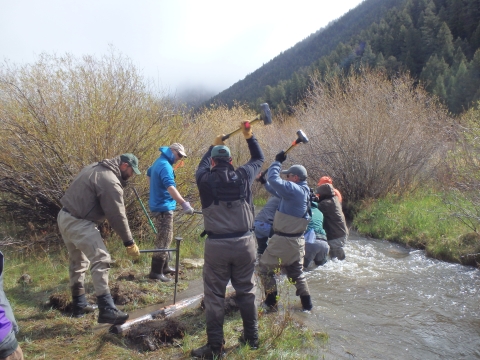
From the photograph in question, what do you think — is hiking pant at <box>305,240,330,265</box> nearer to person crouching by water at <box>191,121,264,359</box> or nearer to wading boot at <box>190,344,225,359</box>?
person crouching by water at <box>191,121,264,359</box>

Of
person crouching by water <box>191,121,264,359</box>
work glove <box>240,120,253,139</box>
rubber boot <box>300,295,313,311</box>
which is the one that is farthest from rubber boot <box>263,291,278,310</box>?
work glove <box>240,120,253,139</box>

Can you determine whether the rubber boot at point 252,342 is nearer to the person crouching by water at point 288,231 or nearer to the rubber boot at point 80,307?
the person crouching by water at point 288,231

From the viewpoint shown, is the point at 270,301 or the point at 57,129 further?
the point at 57,129

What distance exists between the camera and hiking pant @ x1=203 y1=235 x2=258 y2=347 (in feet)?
12.0

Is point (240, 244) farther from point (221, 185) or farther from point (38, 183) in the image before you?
point (38, 183)

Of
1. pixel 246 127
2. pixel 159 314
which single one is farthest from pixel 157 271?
pixel 246 127

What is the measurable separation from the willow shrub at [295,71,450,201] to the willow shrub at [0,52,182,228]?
272 inches

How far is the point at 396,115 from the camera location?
12477 mm

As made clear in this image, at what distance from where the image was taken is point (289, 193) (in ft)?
15.6

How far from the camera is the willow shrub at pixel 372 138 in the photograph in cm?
1255

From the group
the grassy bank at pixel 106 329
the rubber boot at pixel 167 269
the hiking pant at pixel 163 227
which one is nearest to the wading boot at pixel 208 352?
the grassy bank at pixel 106 329

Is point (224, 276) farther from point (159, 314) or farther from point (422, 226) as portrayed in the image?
point (422, 226)

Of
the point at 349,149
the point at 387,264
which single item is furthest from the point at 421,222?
the point at 349,149

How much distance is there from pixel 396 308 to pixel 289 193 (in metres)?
2.53
